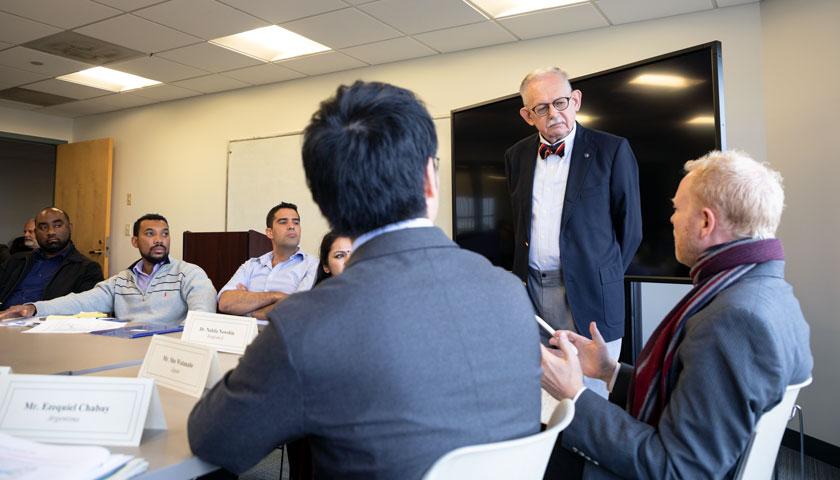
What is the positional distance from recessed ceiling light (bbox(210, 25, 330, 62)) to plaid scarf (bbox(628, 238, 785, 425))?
169 inches

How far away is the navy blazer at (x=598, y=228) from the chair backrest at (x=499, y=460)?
1.38m

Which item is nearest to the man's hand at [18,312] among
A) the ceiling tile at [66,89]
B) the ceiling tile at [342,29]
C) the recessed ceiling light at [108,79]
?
the ceiling tile at [342,29]

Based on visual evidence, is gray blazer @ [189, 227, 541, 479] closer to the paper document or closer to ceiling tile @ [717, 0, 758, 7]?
the paper document

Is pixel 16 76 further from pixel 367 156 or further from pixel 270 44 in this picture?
pixel 367 156

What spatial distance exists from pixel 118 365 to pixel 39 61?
5051 millimetres

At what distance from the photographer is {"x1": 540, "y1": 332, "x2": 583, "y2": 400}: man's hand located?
129 cm

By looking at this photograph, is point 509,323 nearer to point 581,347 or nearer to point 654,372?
point 654,372

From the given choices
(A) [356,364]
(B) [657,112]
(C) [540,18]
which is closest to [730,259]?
(A) [356,364]

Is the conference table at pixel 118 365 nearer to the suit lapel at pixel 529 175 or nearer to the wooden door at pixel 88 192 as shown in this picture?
the suit lapel at pixel 529 175

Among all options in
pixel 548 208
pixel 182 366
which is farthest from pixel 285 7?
pixel 182 366

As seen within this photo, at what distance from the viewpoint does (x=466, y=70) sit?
497 cm

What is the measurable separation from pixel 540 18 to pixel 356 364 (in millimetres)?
3990

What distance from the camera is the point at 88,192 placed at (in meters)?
7.36

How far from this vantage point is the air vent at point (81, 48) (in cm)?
480
